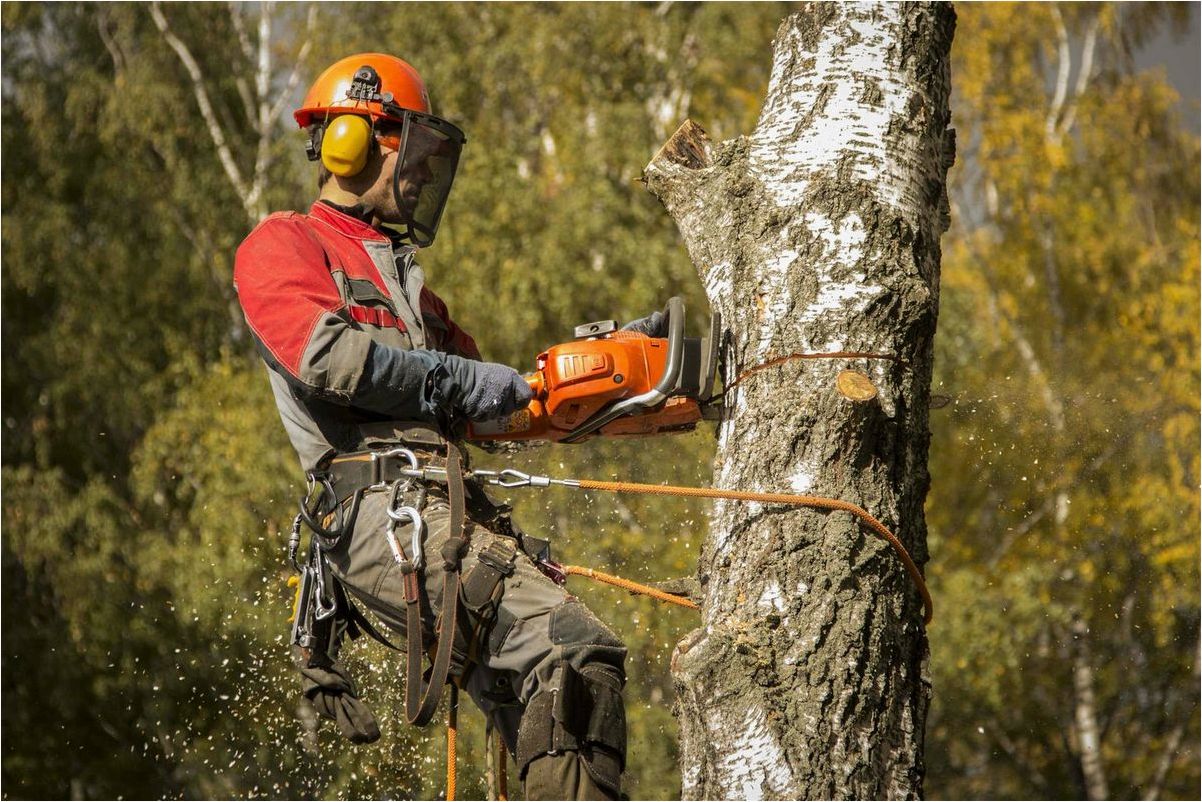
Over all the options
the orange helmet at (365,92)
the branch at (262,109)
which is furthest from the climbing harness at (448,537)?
the branch at (262,109)

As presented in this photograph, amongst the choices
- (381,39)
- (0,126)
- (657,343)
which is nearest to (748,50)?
(381,39)

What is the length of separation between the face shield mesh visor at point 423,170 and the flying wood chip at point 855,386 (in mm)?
1298

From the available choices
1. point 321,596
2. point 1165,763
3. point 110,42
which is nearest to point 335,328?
point 321,596

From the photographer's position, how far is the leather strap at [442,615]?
11.2 ft

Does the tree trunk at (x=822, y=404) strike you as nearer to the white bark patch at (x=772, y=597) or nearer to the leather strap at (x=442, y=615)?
the white bark patch at (x=772, y=597)

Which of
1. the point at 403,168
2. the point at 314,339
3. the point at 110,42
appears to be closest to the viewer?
the point at 314,339

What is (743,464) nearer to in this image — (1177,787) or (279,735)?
(279,735)

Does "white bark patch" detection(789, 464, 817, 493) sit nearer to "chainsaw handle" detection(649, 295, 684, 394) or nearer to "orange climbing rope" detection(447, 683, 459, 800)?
"chainsaw handle" detection(649, 295, 684, 394)

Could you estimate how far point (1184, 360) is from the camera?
54.7 feet

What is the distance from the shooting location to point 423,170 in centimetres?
414

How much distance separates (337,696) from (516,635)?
2.72 ft

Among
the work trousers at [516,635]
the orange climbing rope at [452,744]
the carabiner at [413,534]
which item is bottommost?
the orange climbing rope at [452,744]

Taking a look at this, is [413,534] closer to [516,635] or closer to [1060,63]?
[516,635]

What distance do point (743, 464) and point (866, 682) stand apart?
580 millimetres
